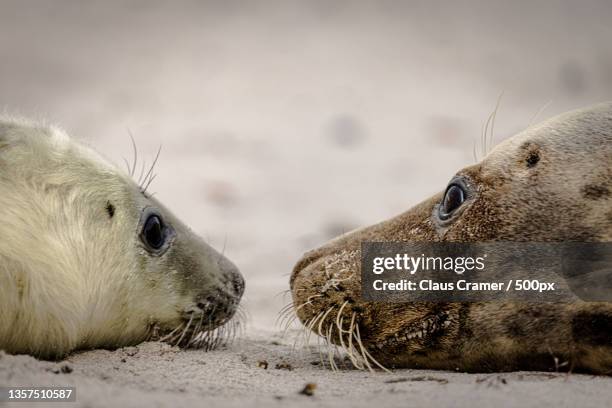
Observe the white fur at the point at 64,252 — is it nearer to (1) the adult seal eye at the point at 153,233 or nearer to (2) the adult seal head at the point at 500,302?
(1) the adult seal eye at the point at 153,233

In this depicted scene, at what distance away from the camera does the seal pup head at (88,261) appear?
2.54 metres

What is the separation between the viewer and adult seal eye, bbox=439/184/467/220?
282 centimetres

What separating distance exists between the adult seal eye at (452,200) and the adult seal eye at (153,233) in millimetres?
1314

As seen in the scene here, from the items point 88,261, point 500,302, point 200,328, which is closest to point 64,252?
point 88,261

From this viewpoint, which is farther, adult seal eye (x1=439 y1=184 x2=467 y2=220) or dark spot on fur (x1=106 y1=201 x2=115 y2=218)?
dark spot on fur (x1=106 y1=201 x2=115 y2=218)

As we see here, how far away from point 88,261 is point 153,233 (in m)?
0.38

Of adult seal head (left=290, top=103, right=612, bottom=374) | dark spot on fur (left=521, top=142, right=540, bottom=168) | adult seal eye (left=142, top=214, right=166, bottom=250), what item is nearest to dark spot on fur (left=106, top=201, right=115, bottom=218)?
adult seal eye (left=142, top=214, right=166, bottom=250)

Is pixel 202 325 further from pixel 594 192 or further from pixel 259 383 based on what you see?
pixel 594 192

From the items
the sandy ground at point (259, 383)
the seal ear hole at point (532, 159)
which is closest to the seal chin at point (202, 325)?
the sandy ground at point (259, 383)

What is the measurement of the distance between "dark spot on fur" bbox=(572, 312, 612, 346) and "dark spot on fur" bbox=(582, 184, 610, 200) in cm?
44

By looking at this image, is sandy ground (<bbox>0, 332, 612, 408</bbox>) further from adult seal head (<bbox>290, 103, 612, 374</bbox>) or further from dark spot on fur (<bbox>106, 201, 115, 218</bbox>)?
dark spot on fur (<bbox>106, 201, 115, 218</bbox>)

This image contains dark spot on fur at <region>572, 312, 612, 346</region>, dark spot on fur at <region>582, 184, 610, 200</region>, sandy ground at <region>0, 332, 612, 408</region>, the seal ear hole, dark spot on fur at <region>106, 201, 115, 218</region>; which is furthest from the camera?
dark spot on fur at <region>106, 201, 115, 218</region>

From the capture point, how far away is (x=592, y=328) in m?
2.41

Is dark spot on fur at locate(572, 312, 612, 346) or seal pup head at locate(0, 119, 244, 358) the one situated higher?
seal pup head at locate(0, 119, 244, 358)
